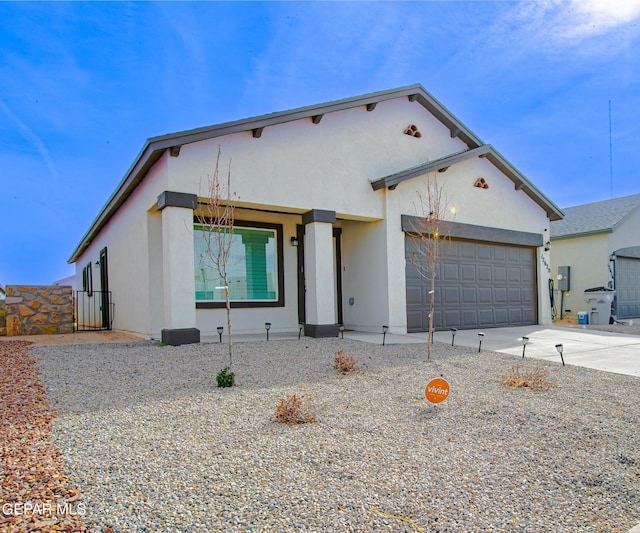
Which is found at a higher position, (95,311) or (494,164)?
(494,164)

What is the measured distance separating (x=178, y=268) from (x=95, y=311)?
9896mm

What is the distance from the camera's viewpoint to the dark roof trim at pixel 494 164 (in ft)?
32.9

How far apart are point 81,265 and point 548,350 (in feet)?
66.3

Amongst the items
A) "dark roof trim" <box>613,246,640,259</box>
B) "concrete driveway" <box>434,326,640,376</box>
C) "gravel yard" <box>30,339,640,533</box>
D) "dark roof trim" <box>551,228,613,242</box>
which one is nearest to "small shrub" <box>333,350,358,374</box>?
"gravel yard" <box>30,339,640,533</box>

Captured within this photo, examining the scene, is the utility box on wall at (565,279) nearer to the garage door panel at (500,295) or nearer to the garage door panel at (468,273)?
the garage door panel at (500,295)

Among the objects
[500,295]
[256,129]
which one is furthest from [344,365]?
[500,295]

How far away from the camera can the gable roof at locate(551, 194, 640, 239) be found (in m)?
16.5

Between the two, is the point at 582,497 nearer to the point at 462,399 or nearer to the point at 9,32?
the point at 462,399

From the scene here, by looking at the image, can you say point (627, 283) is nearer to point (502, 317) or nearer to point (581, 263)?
point (581, 263)

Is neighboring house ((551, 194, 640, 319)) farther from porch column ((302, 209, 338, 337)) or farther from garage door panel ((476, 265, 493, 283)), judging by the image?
porch column ((302, 209, 338, 337))

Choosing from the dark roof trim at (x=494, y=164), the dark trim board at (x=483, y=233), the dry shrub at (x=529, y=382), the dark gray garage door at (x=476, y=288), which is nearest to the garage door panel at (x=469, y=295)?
the dark gray garage door at (x=476, y=288)

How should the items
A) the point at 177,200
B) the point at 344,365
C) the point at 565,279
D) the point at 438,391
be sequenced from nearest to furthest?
the point at 438,391 < the point at 344,365 < the point at 177,200 < the point at 565,279

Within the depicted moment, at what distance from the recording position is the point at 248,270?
10.4 metres

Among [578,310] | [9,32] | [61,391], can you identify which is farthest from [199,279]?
[578,310]
